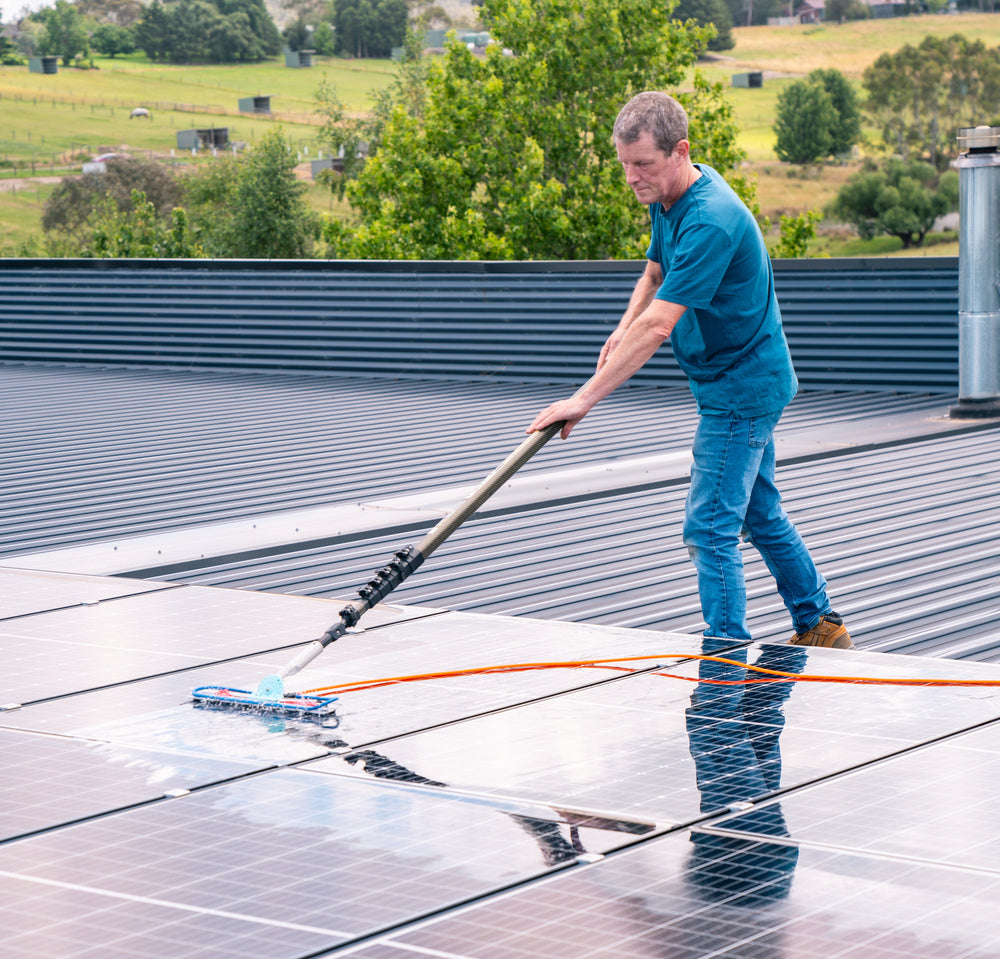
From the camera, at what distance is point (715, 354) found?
195 inches

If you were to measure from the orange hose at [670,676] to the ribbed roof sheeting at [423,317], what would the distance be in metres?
8.06

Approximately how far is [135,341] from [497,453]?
7252mm

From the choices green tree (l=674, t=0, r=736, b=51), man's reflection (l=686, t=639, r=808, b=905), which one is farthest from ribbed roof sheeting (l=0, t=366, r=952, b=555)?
green tree (l=674, t=0, r=736, b=51)

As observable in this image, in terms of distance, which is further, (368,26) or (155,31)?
(368,26)

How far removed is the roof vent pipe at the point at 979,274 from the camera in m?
11.1

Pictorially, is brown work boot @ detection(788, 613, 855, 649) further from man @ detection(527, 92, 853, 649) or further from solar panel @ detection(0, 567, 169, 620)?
solar panel @ detection(0, 567, 169, 620)

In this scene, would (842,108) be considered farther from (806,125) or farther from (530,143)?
(530,143)

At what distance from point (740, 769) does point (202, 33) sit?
486ft

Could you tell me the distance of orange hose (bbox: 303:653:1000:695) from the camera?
15.6 feet

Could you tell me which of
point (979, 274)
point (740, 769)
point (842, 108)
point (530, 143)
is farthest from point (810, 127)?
→ point (740, 769)

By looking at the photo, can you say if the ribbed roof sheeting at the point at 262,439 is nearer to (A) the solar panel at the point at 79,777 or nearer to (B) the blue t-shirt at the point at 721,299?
(A) the solar panel at the point at 79,777

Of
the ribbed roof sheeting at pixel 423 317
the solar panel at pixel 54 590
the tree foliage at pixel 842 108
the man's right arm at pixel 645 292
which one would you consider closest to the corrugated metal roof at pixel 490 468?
the ribbed roof sheeting at pixel 423 317

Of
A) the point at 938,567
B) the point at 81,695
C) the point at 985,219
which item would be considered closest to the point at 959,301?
the point at 985,219

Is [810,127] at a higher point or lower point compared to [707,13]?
lower
